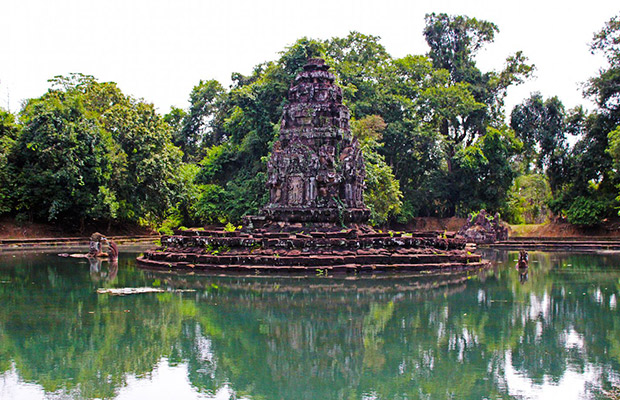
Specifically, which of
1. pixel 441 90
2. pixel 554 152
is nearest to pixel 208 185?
pixel 441 90

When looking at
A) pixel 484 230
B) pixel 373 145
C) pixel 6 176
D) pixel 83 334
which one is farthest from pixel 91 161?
pixel 83 334

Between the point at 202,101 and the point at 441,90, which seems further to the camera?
the point at 202,101

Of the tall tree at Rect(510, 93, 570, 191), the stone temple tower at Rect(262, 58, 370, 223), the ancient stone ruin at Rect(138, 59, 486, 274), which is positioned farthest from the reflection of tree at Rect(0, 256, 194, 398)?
the tall tree at Rect(510, 93, 570, 191)

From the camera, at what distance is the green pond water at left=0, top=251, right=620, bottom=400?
653cm

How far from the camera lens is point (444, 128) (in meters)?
48.8

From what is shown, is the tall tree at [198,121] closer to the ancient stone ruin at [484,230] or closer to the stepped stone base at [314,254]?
the ancient stone ruin at [484,230]

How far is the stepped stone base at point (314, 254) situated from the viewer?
1680 cm

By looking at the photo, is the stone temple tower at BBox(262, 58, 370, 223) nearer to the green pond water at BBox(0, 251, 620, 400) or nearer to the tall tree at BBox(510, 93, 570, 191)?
the green pond water at BBox(0, 251, 620, 400)

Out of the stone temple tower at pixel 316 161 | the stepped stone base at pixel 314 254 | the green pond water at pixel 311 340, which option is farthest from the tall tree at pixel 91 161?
the green pond water at pixel 311 340

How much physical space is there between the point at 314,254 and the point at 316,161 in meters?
4.68

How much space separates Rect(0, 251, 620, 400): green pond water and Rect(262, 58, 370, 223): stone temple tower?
6.20 meters

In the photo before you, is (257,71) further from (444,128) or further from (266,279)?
(266,279)

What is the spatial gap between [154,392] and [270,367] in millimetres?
A: 1444

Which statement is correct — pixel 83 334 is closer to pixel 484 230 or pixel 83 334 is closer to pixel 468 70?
pixel 484 230
